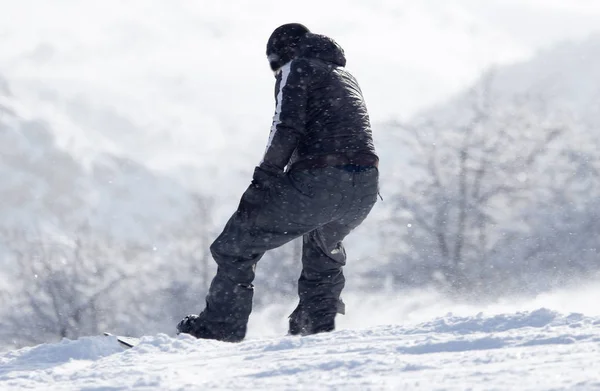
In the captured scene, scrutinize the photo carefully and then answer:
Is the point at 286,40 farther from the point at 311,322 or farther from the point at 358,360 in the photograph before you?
the point at 358,360

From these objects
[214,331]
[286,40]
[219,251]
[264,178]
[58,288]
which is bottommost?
[214,331]

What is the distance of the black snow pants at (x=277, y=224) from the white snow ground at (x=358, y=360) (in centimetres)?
47

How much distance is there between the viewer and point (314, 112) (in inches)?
138

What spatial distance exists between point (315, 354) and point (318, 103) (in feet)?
4.33

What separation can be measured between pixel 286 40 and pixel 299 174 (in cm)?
68

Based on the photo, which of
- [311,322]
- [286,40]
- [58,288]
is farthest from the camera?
[58,288]

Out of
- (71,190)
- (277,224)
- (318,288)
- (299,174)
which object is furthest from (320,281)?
(71,190)

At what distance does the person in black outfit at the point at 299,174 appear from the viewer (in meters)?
3.44

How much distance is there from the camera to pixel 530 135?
97.1 ft

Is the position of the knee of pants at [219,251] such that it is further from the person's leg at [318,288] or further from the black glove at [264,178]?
the person's leg at [318,288]

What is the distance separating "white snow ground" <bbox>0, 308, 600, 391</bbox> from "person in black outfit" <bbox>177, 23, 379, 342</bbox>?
0.50 m

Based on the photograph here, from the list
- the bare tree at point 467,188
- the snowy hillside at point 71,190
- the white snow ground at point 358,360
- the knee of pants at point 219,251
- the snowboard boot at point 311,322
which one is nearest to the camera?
the white snow ground at point 358,360

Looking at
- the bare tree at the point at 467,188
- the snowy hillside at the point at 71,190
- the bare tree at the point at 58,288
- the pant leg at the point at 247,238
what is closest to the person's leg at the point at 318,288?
the pant leg at the point at 247,238

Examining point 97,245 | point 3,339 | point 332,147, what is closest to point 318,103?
point 332,147
